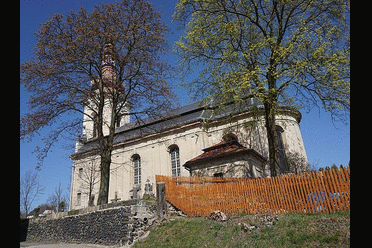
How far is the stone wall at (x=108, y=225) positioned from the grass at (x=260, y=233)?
74 centimetres

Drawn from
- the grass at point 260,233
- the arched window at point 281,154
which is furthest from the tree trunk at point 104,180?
the arched window at point 281,154

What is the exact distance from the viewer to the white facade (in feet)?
77.8

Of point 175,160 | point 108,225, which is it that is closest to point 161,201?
point 108,225

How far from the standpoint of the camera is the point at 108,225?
38.4 feet

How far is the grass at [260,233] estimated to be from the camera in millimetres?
7039

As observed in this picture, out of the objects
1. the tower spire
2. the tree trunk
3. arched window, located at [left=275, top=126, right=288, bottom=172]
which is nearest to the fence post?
the tree trunk

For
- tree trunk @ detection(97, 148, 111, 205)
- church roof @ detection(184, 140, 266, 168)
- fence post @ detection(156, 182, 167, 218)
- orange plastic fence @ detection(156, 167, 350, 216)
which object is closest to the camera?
orange plastic fence @ detection(156, 167, 350, 216)

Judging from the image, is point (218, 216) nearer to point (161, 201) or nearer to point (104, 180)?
point (161, 201)

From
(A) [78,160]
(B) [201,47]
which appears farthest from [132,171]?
(B) [201,47]

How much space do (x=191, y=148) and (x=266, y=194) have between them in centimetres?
1620

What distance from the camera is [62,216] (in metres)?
14.6

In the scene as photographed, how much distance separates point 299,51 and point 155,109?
878 centimetres

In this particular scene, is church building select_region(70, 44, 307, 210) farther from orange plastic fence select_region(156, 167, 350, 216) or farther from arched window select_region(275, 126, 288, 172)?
orange plastic fence select_region(156, 167, 350, 216)

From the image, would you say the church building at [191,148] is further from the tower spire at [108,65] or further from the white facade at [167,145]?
the tower spire at [108,65]
